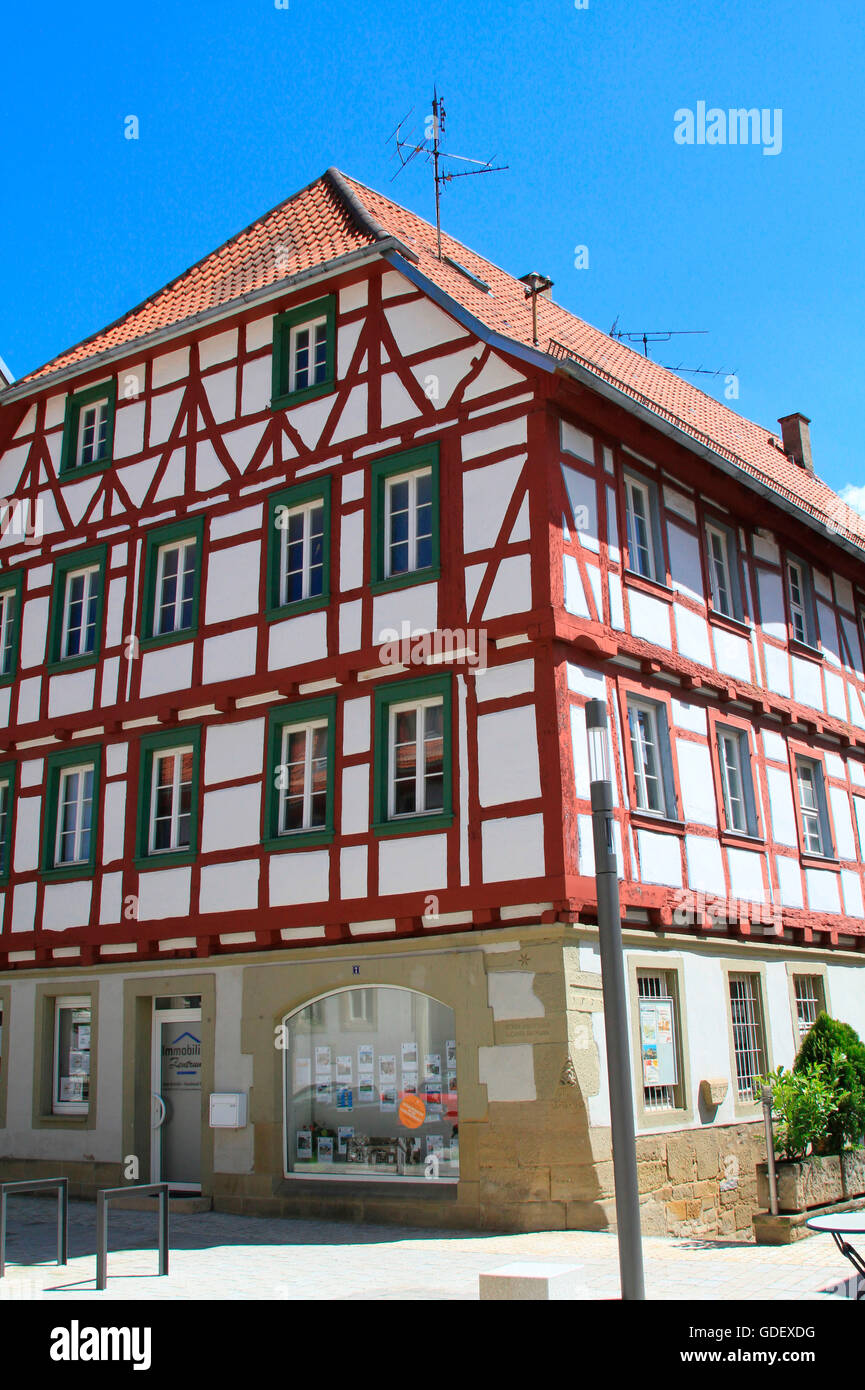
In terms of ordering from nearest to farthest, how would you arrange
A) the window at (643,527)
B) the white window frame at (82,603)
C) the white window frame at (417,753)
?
1. the white window frame at (417,753)
2. the window at (643,527)
3. the white window frame at (82,603)

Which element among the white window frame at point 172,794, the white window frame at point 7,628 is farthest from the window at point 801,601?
the white window frame at point 7,628

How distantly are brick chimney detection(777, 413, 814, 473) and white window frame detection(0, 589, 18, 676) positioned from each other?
567 inches

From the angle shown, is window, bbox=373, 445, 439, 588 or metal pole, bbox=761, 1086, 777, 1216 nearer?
metal pole, bbox=761, 1086, 777, 1216

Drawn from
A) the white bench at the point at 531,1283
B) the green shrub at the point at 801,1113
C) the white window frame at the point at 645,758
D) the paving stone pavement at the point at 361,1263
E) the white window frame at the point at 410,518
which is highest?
the white window frame at the point at 410,518

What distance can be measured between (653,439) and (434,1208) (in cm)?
853

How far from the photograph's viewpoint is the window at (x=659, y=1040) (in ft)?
41.5

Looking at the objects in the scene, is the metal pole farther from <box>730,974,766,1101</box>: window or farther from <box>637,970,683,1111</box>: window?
<box>730,974,766,1101</box>: window

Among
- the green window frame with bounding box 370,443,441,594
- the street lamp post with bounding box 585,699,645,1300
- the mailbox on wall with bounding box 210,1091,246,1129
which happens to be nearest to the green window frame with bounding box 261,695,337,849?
the green window frame with bounding box 370,443,441,594

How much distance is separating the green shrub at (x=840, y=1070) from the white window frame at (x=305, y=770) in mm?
5559

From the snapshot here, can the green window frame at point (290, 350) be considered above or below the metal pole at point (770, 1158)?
above

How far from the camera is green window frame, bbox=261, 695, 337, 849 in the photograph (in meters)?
13.7

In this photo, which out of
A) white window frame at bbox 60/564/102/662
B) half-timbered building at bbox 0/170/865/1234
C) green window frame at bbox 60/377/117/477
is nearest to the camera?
half-timbered building at bbox 0/170/865/1234

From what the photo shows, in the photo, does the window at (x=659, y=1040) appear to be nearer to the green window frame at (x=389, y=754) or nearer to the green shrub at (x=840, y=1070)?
the green shrub at (x=840, y=1070)

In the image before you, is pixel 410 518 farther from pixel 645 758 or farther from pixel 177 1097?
pixel 177 1097
